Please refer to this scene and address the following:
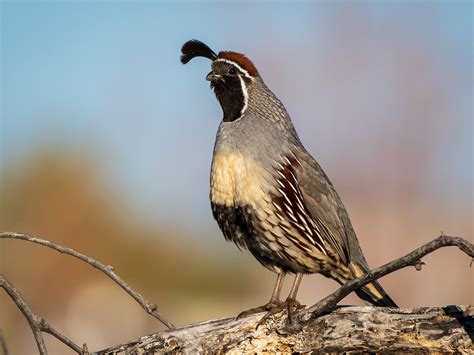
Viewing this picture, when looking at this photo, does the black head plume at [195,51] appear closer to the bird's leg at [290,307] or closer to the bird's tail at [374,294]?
the bird's leg at [290,307]

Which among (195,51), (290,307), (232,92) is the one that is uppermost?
(195,51)

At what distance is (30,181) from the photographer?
49.2 ft

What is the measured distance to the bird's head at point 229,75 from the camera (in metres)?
5.11

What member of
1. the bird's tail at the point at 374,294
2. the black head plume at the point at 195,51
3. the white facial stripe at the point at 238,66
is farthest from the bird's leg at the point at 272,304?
the black head plume at the point at 195,51

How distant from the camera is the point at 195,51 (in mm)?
5156

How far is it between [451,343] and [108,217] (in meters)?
13.0

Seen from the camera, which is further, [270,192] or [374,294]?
[374,294]

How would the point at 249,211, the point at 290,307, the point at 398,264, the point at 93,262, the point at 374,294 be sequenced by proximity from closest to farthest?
the point at 398,264
the point at 93,262
the point at 290,307
the point at 249,211
the point at 374,294

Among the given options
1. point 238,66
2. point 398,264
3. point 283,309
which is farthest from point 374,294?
point 398,264

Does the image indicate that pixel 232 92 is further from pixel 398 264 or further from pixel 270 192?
pixel 398 264

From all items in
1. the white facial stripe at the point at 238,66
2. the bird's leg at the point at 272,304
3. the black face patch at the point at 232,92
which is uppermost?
the white facial stripe at the point at 238,66

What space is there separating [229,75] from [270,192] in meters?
0.92

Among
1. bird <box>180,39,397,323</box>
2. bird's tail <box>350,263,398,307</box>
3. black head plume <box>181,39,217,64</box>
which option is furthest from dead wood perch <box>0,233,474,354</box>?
black head plume <box>181,39,217,64</box>

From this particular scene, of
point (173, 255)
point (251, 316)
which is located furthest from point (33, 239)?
point (173, 255)
